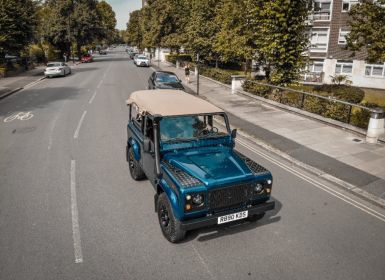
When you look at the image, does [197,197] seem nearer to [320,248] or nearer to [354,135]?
[320,248]

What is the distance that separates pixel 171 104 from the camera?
22.7 feet

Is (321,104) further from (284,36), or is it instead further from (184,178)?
(184,178)

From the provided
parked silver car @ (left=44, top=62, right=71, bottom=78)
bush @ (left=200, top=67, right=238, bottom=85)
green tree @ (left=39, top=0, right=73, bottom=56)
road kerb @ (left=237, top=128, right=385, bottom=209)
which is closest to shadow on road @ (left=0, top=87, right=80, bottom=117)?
parked silver car @ (left=44, top=62, right=71, bottom=78)

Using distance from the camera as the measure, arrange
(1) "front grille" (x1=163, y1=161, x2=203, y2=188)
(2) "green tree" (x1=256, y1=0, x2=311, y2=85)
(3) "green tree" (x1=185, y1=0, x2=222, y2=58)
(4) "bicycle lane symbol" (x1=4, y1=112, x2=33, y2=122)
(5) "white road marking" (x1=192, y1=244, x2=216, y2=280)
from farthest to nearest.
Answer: (3) "green tree" (x1=185, y1=0, x2=222, y2=58) < (2) "green tree" (x1=256, y1=0, x2=311, y2=85) < (4) "bicycle lane symbol" (x1=4, y1=112, x2=33, y2=122) < (1) "front grille" (x1=163, y1=161, x2=203, y2=188) < (5) "white road marking" (x1=192, y1=244, x2=216, y2=280)

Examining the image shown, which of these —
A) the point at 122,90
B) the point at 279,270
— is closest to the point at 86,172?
the point at 279,270

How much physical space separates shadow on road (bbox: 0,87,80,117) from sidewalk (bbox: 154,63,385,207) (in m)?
11.5

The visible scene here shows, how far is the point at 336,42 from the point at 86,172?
38.1 m

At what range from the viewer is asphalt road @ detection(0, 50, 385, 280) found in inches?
199

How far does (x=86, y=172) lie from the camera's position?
346 inches

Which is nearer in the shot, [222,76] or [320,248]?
[320,248]

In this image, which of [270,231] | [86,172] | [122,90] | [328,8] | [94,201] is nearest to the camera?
[270,231]

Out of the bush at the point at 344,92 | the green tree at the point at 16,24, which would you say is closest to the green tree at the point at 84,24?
the green tree at the point at 16,24

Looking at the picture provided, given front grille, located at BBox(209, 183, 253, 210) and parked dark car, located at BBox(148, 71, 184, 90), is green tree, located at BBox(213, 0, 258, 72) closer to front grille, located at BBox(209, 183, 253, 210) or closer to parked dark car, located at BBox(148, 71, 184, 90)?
parked dark car, located at BBox(148, 71, 184, 90)

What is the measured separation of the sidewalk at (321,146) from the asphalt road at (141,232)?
65 centimetres
